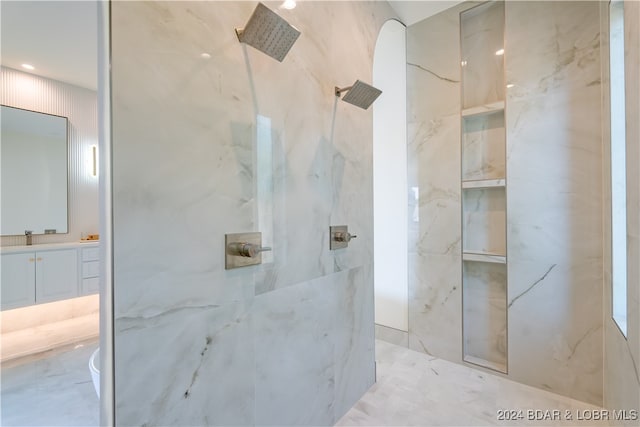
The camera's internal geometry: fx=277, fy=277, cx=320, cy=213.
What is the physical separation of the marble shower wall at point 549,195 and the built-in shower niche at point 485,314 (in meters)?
0.11

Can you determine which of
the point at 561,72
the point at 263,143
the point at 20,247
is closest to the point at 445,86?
the point at 561,72

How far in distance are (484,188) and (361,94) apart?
134 cm

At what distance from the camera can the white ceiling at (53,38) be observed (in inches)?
56.8

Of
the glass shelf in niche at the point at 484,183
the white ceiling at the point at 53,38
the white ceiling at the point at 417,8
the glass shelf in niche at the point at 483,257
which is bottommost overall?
the glass shelf in niche at the point at 483,257

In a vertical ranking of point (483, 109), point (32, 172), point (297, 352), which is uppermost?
point (483, 109)

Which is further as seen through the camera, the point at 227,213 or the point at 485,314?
the point at 485,314

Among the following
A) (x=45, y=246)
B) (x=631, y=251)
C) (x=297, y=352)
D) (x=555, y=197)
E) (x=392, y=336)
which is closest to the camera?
(x=631, y=251)

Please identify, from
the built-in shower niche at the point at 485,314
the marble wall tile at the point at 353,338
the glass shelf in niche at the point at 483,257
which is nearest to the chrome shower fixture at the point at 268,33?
Answer: the marble wall tile at the point at 353,338

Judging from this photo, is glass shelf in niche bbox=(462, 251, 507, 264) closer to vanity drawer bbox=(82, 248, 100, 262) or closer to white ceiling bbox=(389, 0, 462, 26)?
white ceiling bbox=(389, 0, 462, 26)

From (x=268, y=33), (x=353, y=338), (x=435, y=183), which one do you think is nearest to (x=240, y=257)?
(x=268, y=33)

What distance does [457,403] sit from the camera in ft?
5.87

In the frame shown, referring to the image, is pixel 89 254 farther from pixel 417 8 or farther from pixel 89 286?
pixel 417 8

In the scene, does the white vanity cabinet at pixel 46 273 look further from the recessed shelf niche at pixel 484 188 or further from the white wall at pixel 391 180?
the recessed shelf niche at pixel 484 188

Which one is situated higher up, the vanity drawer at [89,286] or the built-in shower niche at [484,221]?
the built-in shower niche at [484,221]
